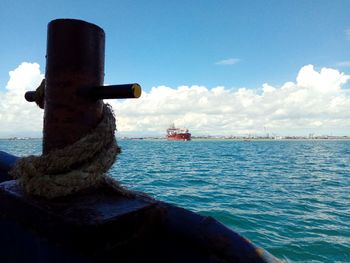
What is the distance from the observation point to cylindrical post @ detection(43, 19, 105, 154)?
48.4 inches

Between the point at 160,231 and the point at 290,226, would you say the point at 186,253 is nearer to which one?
the point at 160,231

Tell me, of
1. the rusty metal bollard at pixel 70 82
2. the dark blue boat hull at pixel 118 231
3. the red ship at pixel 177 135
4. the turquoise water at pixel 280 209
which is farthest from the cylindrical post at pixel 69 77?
the red ship at pixel 177 135

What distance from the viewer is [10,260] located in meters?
1.57

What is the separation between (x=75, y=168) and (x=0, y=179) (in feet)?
3.59

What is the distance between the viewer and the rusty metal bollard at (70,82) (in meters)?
1.23

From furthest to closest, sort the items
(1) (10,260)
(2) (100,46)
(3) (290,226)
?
(3) (290,226) → (1) (10,260) → (2) (100,46)

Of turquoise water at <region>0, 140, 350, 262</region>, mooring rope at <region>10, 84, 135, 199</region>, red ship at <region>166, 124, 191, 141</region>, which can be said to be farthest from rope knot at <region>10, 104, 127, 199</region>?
red ship at <region>166, 124, 191, 141</region>

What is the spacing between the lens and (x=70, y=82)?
123 cm

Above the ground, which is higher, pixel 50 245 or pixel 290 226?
pixel 50 245

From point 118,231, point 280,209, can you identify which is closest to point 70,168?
point 118,231

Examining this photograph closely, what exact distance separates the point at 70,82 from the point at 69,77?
23 mm

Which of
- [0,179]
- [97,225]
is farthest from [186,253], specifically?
[0,179]

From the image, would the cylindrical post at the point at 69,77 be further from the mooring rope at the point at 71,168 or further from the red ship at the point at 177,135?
the red ship at the point at 177,135

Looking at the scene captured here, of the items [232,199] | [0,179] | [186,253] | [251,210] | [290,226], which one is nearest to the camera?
[186,253]
